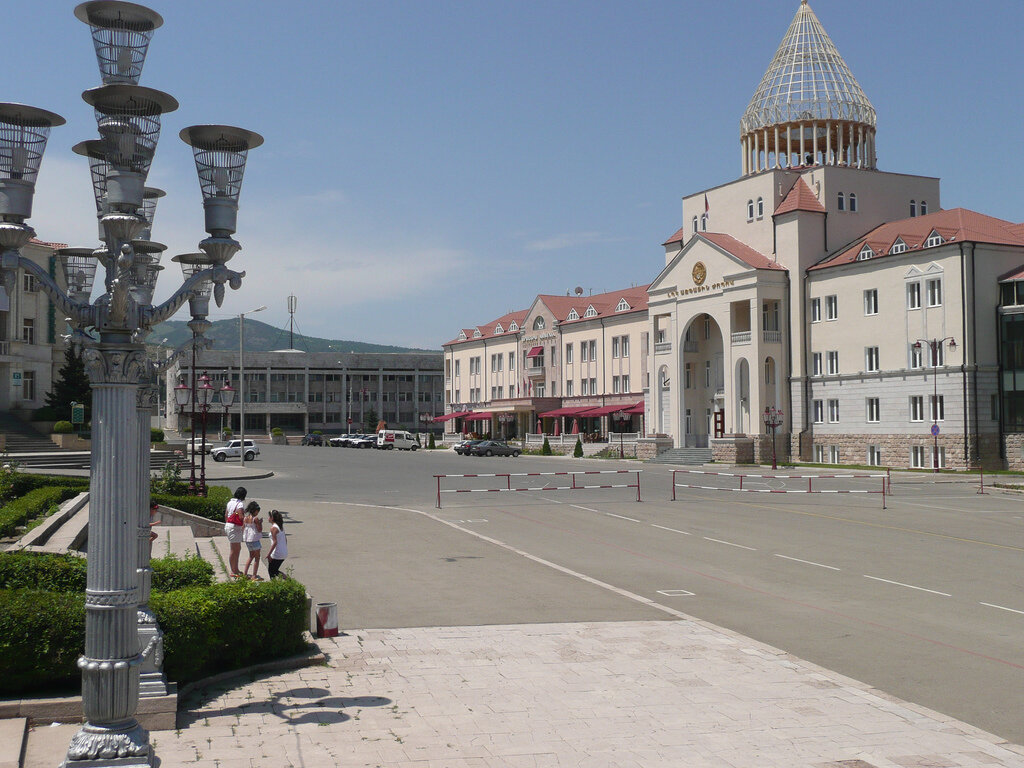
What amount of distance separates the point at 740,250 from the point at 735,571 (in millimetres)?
45564

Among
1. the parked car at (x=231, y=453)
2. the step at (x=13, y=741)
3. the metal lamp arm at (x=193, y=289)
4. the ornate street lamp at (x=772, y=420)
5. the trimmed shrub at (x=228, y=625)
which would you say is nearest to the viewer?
the metal lamp arm at (x=193, y=289)

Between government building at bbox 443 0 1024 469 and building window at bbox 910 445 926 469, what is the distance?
0.29ft

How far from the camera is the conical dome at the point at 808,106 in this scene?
60.6m

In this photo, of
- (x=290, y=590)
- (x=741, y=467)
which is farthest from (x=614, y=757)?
→ (x=741, y=467)

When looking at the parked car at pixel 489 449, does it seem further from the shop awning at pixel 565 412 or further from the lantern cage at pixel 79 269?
the lantern cage at pixel 79 269

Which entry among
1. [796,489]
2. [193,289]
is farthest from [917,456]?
[193,289]

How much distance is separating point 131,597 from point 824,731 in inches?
234

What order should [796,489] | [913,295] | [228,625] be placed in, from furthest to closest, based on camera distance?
[913,295] → [796,489] → [228,625]

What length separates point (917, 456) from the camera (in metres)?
50.3

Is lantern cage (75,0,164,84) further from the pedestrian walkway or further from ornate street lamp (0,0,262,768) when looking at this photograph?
the pedestrian walkway

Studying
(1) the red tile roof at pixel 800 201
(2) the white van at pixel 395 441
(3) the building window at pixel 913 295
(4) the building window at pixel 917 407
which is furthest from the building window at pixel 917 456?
(2) the white van at pixel 395 441

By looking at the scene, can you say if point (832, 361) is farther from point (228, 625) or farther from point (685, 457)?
point (228, 625)

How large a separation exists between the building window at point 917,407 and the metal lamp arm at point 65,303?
49.5 metres

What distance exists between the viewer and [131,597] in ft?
22.0
